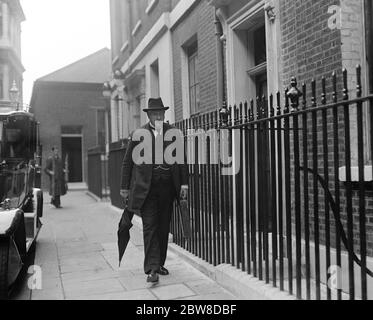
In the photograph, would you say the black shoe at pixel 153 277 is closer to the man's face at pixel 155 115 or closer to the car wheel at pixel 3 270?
the car wheel at pixel 3 270

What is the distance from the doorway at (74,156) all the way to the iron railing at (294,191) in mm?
18144

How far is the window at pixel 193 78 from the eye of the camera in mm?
9242

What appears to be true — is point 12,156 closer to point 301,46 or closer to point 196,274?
point 196,274

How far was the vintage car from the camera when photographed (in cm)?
412

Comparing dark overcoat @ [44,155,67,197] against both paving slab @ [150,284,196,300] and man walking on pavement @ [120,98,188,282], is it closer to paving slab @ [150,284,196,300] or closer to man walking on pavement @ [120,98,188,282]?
man walking on pavement @ [120,98,188,282]

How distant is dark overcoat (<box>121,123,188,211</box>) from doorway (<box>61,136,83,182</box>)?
18.8 metres

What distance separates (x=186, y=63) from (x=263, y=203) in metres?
6.02

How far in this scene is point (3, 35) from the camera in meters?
26.7

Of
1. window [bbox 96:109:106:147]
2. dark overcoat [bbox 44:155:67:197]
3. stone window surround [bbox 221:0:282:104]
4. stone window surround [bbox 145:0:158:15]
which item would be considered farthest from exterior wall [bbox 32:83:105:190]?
stone window surround [bbox 221:0:282:104]

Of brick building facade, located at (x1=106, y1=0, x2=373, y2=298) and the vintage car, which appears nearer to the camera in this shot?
the vintage car

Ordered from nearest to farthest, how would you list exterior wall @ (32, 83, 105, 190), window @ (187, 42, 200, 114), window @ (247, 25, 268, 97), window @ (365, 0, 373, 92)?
window @ (365, 0, 373, 92) → window @ (247, 25, 268, 97) → window @ (187, 42, 200, 114) → exterior wall @ (32, 83, 105, 190)

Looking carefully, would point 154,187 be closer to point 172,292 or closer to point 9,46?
point 172,292
